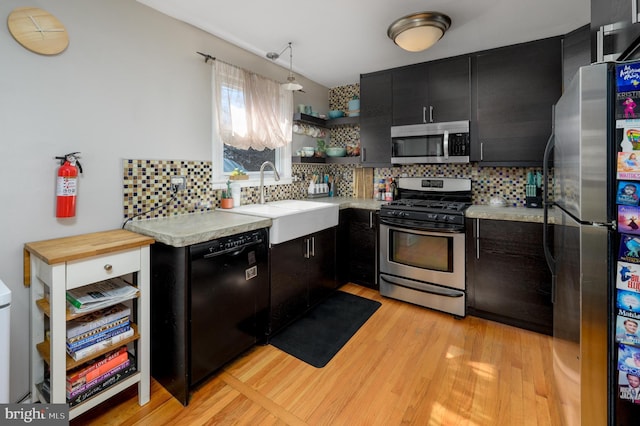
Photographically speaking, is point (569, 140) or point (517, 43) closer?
point (569, 140)

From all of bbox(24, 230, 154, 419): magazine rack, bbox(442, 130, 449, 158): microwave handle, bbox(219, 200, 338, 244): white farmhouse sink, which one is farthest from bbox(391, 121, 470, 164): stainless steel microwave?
bbox(24, 230, 154, 419): magazine rack

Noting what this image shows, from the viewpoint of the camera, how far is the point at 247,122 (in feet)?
8.79

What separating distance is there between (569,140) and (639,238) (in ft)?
1.58

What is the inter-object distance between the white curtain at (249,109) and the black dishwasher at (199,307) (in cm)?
108

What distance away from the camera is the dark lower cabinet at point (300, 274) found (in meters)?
2.23

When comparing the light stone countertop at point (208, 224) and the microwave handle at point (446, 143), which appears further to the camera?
the microwave handle at point (446, 143)

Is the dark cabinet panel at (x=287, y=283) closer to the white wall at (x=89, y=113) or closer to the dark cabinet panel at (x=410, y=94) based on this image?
the white wall at (x=89, y=113)

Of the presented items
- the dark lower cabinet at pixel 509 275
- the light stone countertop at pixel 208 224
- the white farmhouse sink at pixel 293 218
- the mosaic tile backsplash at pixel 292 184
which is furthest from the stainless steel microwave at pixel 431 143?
the white farmhouse sink at pixel 293 218

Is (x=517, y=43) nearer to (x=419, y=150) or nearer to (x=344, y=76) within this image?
(x=419, y=150)

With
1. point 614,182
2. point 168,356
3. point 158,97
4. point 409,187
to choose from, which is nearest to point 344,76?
point 409,187

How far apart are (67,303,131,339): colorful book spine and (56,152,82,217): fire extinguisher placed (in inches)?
22.3

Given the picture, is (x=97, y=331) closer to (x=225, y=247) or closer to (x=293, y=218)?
(x=225, y=247)

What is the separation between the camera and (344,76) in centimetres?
349

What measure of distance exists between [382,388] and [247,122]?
93.1 inches
